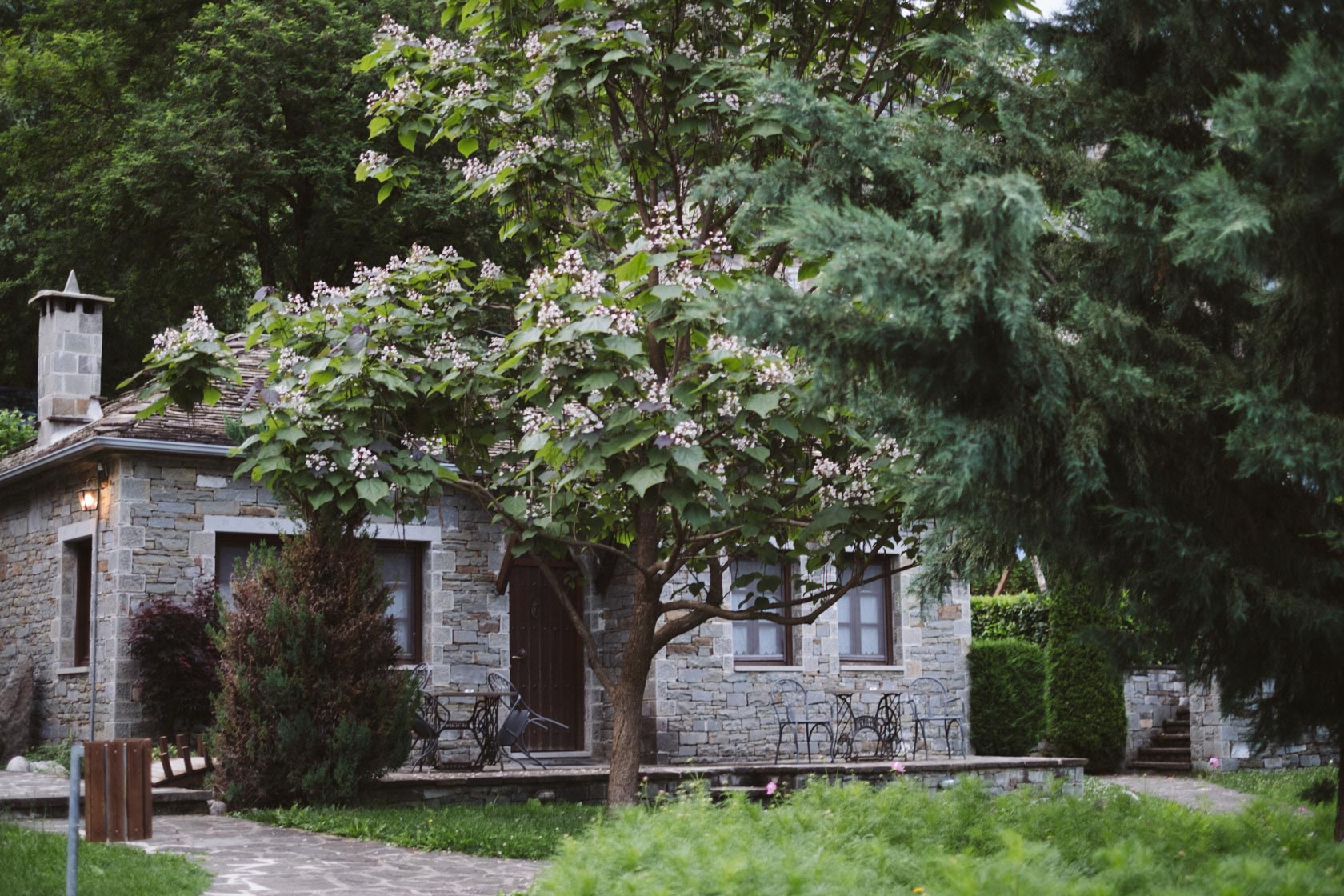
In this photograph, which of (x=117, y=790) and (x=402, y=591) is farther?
(x=402, y=591)

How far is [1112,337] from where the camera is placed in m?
4.96

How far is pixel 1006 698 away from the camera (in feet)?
57.0

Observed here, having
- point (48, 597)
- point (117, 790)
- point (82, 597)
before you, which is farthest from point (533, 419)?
point (48, 597)

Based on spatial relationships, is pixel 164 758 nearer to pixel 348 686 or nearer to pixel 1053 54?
pixel 348 686

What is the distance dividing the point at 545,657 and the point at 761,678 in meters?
2.45

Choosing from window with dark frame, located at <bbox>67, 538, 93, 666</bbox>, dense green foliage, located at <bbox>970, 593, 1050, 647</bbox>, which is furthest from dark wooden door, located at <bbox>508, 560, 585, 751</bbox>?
dense green foliage, located at <bbox>970, 593, 1050, 647</bbox>

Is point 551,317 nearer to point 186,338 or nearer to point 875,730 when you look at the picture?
point 186,338

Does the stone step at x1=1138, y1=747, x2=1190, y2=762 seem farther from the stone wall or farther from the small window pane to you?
the small window pane

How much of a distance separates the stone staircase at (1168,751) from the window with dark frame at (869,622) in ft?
11.9

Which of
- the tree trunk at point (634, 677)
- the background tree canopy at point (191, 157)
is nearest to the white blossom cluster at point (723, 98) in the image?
the tree trunk at point (634, 677)

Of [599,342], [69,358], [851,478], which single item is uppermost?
[69,358]

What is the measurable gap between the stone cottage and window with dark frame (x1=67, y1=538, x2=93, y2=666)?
2 cm

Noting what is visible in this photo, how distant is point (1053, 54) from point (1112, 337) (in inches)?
61.8

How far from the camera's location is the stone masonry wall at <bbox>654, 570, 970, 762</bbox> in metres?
15.2
